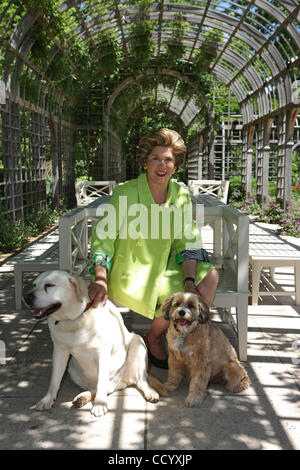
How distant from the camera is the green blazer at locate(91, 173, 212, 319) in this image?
11.6ft

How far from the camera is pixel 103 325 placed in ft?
10.2

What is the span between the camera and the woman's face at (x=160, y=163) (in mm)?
3660

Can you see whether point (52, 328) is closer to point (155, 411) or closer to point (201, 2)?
point (155, 411)

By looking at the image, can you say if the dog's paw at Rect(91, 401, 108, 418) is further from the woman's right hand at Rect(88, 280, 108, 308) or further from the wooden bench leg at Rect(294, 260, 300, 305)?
the wooden bench leg at Rect(294, 260, 300, 305)

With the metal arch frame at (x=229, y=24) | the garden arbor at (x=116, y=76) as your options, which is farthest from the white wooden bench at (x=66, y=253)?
the metal arch frame at (x=229, y=24)

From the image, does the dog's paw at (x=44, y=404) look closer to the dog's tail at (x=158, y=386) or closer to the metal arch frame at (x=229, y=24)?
the dog's tail at (x=158, y=386)

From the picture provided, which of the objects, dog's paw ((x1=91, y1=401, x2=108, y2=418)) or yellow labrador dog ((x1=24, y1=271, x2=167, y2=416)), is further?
dog's paw ((x1=91, y1=401, x2=108, y2=418))

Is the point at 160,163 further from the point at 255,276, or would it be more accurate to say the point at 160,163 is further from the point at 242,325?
the point at 255,276

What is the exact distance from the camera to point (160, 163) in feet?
12.0

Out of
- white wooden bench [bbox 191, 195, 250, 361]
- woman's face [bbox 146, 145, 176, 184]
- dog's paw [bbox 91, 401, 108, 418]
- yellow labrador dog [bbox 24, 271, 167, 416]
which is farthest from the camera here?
white wooden bench [bbox 191, 195, 250, 361]

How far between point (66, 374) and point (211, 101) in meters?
15.1

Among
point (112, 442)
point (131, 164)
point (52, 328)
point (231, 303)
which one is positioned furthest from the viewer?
point (131, 164)

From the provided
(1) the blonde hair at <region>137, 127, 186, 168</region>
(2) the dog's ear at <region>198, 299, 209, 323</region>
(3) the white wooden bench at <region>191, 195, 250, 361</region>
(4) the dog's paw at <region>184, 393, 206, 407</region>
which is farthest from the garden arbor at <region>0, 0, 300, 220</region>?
(4) the dog's paw at <region>184, 393, 206, 407</region>

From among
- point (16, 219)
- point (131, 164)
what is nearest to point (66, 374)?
point (16, 219)
